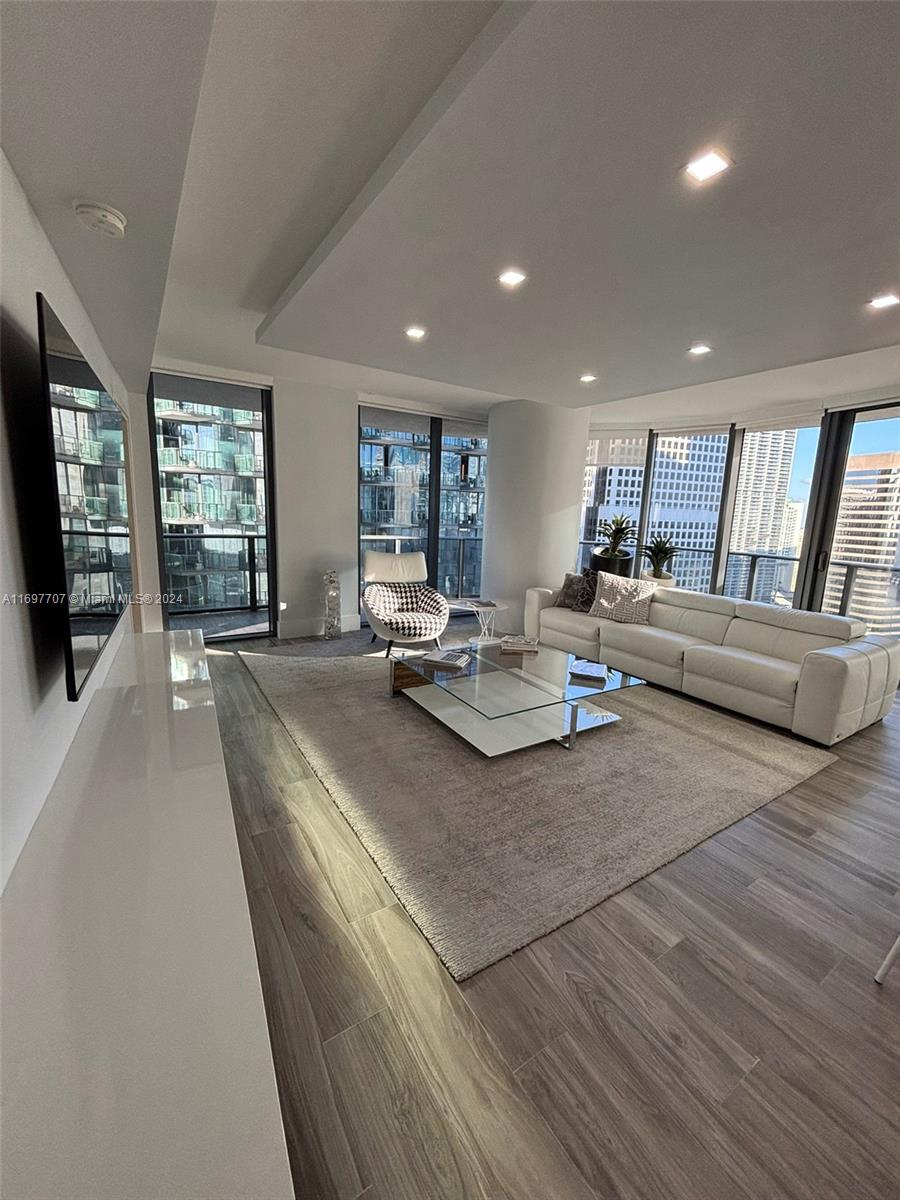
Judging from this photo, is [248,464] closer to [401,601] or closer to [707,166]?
[401,601]

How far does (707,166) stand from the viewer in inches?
59.4

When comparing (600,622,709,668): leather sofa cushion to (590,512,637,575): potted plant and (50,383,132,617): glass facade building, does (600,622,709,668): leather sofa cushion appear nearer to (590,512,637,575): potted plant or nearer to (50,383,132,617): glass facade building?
(590,512,637,575): potted plant

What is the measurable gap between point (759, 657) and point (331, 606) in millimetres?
3884

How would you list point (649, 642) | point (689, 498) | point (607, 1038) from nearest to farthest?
1. point (607, 1038)
2. point (649, 642)
3. point (689, 498)

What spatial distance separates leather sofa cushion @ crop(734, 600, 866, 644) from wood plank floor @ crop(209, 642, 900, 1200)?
176 cm

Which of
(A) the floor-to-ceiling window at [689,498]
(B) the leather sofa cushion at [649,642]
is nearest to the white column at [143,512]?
(B) the leather sofa cushion at [649,642]

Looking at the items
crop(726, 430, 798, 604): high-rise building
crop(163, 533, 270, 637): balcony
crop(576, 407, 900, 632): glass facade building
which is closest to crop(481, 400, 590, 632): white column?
crop(576, 407, 900, 632): glass facade building

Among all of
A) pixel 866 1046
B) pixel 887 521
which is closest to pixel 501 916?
pixel 866 1046

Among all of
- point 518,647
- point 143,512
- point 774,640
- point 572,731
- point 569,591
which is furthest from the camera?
point 569,591

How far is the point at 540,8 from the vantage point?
108cm

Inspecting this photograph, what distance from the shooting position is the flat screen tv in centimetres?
125

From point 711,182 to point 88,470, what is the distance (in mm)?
2228

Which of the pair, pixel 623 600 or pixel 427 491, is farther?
pixel 427 491

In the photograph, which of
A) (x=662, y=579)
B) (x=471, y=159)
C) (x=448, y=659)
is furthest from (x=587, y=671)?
(x=471, y=159)
